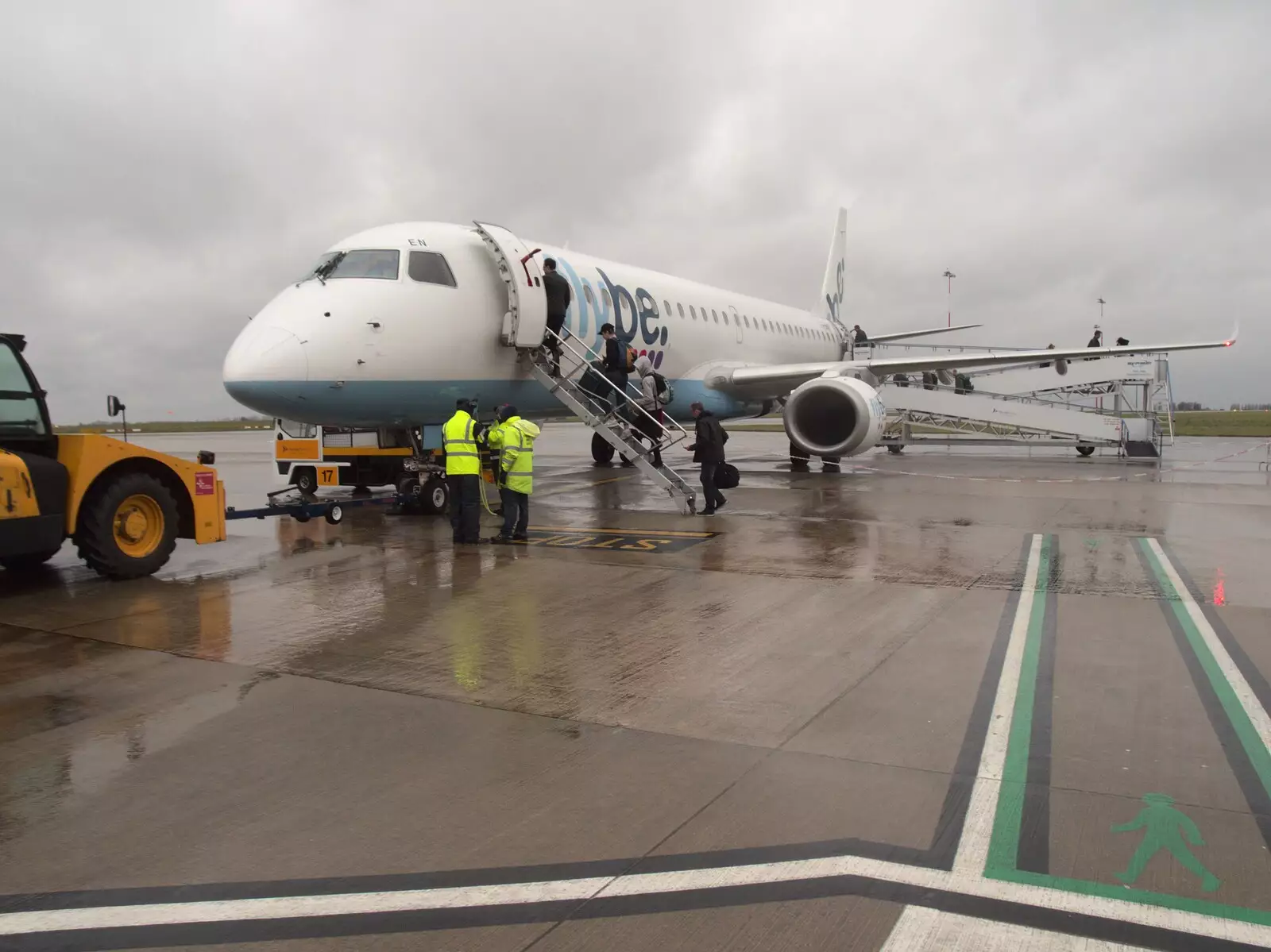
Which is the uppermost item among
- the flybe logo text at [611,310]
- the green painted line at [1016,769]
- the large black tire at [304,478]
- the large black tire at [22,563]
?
the flybe logo text at [611,310]

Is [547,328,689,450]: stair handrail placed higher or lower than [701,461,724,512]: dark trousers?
higher

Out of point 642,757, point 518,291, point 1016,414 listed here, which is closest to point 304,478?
point 518,291

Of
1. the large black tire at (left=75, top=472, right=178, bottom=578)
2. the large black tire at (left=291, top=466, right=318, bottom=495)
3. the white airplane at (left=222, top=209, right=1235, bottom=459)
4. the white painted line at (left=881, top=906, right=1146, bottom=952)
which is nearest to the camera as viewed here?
the white painted line at (left=881, top=906, right=1146, bottom=952)

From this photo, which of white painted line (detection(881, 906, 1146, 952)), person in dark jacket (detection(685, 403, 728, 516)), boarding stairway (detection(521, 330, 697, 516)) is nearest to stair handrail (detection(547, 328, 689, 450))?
boarding stairway (detection(521, 330, 697, 516))

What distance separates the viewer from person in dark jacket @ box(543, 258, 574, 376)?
12.3 m

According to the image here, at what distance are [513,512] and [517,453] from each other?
2.30ft

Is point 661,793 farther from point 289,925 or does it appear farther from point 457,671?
point 457,671

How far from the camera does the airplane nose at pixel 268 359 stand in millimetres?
9500

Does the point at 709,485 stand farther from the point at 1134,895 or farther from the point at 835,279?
the point at 835,279

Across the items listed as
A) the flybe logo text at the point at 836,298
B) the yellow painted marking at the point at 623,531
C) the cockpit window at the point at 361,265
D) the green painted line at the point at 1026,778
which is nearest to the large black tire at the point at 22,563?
the cockpit window at the point at 361,265

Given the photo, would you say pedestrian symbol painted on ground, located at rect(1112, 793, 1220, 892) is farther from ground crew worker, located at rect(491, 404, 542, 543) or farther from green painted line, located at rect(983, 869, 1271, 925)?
ground crew worker, located at rect(491, 404, 542, 543)

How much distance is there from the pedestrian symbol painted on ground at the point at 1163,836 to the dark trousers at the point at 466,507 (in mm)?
7138

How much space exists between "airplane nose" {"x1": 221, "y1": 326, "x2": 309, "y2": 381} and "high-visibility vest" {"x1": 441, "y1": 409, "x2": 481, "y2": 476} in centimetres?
189

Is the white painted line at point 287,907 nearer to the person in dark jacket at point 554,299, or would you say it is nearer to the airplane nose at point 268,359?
the airplane nose at point 268,359
